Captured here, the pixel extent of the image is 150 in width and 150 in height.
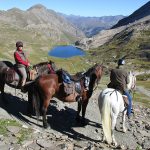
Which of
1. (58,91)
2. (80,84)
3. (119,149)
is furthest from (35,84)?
(119,149)

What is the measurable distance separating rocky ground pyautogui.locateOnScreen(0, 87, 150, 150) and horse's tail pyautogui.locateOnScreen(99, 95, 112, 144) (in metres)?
0.52

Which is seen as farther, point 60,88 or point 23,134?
point 60,88

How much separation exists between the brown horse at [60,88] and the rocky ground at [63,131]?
4.57ft

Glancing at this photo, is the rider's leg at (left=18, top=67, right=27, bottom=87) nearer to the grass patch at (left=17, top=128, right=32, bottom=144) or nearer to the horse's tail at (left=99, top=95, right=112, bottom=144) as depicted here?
the grass patch at (left=17, top=128, right=32, bottom=144)

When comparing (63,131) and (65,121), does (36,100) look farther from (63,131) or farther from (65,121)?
(65,121)

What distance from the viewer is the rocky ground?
15.2m

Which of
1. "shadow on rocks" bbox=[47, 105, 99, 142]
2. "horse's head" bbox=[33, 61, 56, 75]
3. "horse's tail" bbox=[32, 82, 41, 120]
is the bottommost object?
"shadow on rocks" bbox=[47, 105, 99, 142]

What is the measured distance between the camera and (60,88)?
19.1 meters

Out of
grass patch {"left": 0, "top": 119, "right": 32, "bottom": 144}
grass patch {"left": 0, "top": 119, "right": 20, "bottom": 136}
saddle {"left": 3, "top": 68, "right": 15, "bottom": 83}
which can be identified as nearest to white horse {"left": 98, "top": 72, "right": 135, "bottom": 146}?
grass patch {"left": 0, "top": 119, "right": 32, "bottom": 144}

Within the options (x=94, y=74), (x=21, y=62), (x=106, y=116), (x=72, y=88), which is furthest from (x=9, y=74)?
(x=106, y=116)

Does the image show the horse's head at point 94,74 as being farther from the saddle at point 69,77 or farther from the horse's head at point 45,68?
the horse's head at point 45,68

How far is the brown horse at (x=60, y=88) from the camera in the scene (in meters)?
18.5

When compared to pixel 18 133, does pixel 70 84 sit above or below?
above

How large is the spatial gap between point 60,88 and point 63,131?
259 cm
